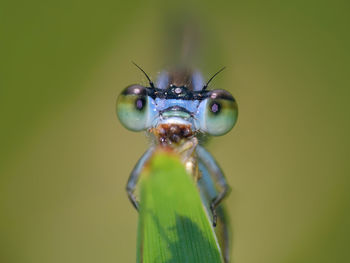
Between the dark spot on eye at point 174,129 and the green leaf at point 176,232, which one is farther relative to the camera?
the dark spot on eye at point 174,129

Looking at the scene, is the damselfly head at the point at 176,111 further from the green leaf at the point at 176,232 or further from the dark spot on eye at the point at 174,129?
the green leaf at the point at 176,232

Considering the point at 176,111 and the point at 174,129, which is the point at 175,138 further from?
the point at 176,111

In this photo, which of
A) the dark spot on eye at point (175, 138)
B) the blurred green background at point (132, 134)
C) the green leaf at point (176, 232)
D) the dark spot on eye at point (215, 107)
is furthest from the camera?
the blurred green background at point (132, 134)

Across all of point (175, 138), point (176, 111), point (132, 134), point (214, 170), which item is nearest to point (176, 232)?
point (175, 138)

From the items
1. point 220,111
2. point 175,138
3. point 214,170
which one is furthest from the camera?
point 214,170

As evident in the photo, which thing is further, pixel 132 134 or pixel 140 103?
pixel 132 134

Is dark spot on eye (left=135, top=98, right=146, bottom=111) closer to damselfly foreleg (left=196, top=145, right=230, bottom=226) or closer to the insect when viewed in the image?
the insect

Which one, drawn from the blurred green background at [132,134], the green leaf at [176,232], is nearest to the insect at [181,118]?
the green leaf at [176,232]
